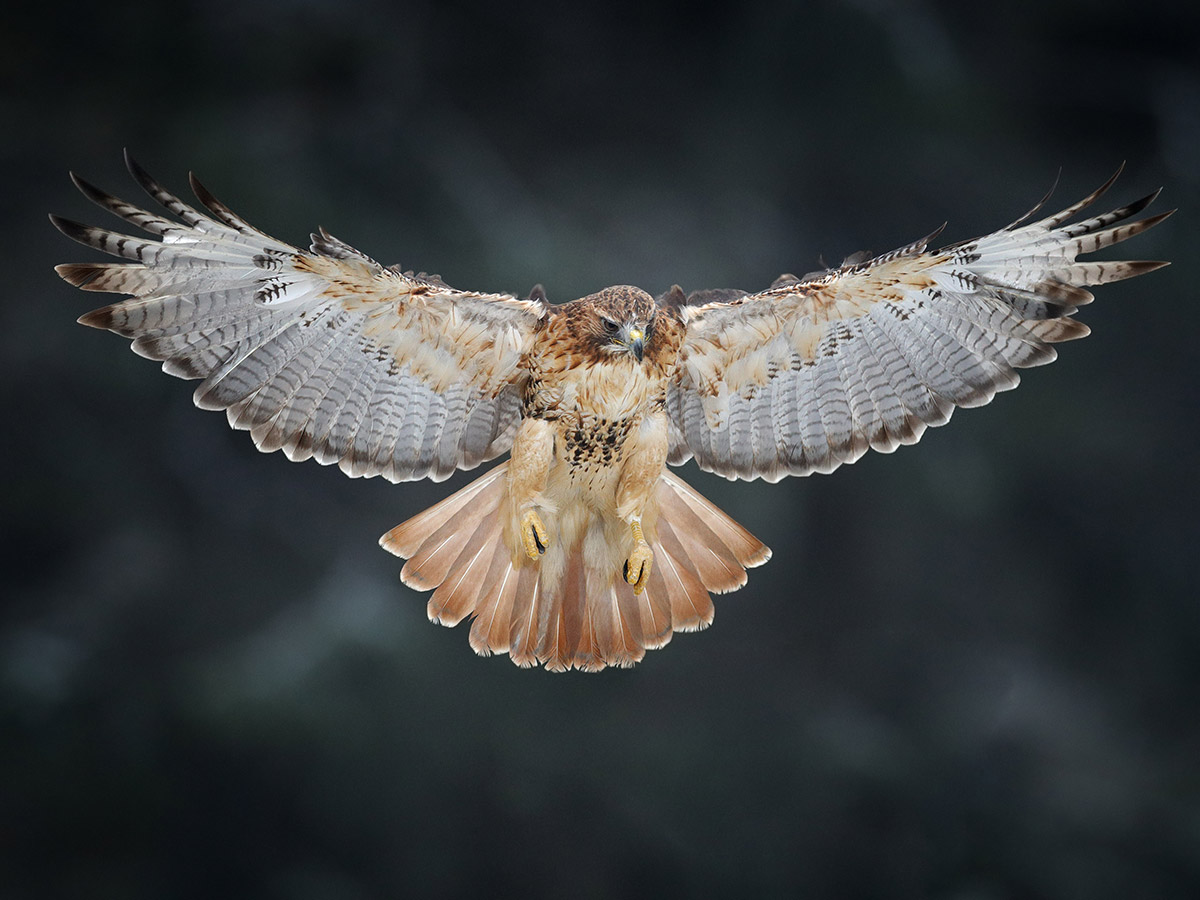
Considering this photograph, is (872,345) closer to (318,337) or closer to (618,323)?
(618,323)

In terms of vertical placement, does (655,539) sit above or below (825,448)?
below

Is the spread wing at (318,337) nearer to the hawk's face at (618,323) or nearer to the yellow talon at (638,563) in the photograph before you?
the hawk's face at (618,323)

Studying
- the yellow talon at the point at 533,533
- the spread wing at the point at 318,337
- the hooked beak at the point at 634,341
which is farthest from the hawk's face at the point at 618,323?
the yellow talon at the point at 533,533

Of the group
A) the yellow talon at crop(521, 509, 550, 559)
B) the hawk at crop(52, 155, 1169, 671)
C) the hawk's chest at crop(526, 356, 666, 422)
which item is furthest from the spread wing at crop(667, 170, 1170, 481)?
the yellow talon at crop(521, 509, 550, 559)

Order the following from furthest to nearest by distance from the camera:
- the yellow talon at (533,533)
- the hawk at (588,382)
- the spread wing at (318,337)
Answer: the yellow talon at (533,533)
the hawk at (588,382)
the spread wing at (318,337)

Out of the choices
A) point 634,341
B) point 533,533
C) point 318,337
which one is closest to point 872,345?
point 634,341

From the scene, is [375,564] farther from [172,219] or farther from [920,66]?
[920,66]

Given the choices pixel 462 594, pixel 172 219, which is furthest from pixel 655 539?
pixel 172 219
